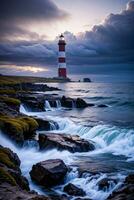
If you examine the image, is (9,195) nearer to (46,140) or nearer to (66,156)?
(66,156)

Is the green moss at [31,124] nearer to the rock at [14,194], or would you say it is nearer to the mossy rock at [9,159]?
the mossy rock at [9,159]

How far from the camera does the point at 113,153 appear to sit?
2233 centimetres

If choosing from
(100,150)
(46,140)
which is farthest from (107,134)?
(46,140)

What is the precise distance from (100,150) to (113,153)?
1175mm

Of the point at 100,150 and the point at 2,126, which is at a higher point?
the point at 2,126

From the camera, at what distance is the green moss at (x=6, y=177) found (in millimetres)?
12594

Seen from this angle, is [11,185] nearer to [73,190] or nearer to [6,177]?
[6,177]

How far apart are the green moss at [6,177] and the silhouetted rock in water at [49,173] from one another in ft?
9.42

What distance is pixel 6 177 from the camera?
12.8 m

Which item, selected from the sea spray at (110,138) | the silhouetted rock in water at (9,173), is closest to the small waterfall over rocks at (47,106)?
the sea spray at (110,138)

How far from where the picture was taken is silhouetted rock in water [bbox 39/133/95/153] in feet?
71.2

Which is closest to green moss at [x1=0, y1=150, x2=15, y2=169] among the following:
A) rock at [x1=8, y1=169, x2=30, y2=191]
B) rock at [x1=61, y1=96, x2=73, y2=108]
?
rock at [x1=8, y1=169, x2=30, y2=191]

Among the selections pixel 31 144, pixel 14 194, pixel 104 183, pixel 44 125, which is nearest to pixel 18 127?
pixel 31 144

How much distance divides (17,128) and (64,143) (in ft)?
14.0
